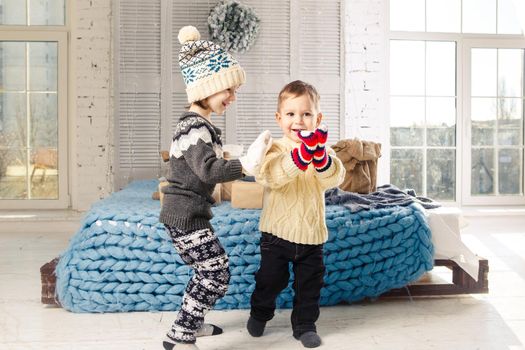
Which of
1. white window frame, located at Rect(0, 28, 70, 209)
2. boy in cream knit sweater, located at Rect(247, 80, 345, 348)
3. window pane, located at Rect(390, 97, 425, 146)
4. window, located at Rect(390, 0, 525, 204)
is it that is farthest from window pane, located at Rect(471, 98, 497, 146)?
boy in cream knit sweater, located at Rect(247, 80, 345, 348)

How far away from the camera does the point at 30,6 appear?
4566 millimetres

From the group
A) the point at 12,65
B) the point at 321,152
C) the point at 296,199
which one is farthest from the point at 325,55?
the point at 321,152

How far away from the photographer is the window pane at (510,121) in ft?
16.0

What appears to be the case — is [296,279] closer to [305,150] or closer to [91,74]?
[305,150]

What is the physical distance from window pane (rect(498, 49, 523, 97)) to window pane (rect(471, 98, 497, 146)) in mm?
132

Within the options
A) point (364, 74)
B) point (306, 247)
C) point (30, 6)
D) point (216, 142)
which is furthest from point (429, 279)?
point (30, 6)

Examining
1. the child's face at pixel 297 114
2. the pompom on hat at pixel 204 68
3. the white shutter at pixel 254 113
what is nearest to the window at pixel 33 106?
the white shutter at pixel 254 113

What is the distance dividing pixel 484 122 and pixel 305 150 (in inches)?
137

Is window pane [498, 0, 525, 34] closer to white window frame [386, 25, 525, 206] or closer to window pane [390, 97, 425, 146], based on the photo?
white window frame [386, 25, 525, 206]

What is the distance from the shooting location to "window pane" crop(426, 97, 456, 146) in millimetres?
4840

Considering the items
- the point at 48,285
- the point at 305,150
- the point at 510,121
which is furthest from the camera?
the point at 510,121

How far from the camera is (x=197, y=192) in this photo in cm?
189

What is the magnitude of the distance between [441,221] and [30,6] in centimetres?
348

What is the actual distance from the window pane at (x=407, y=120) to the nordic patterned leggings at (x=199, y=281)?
10.7ft
